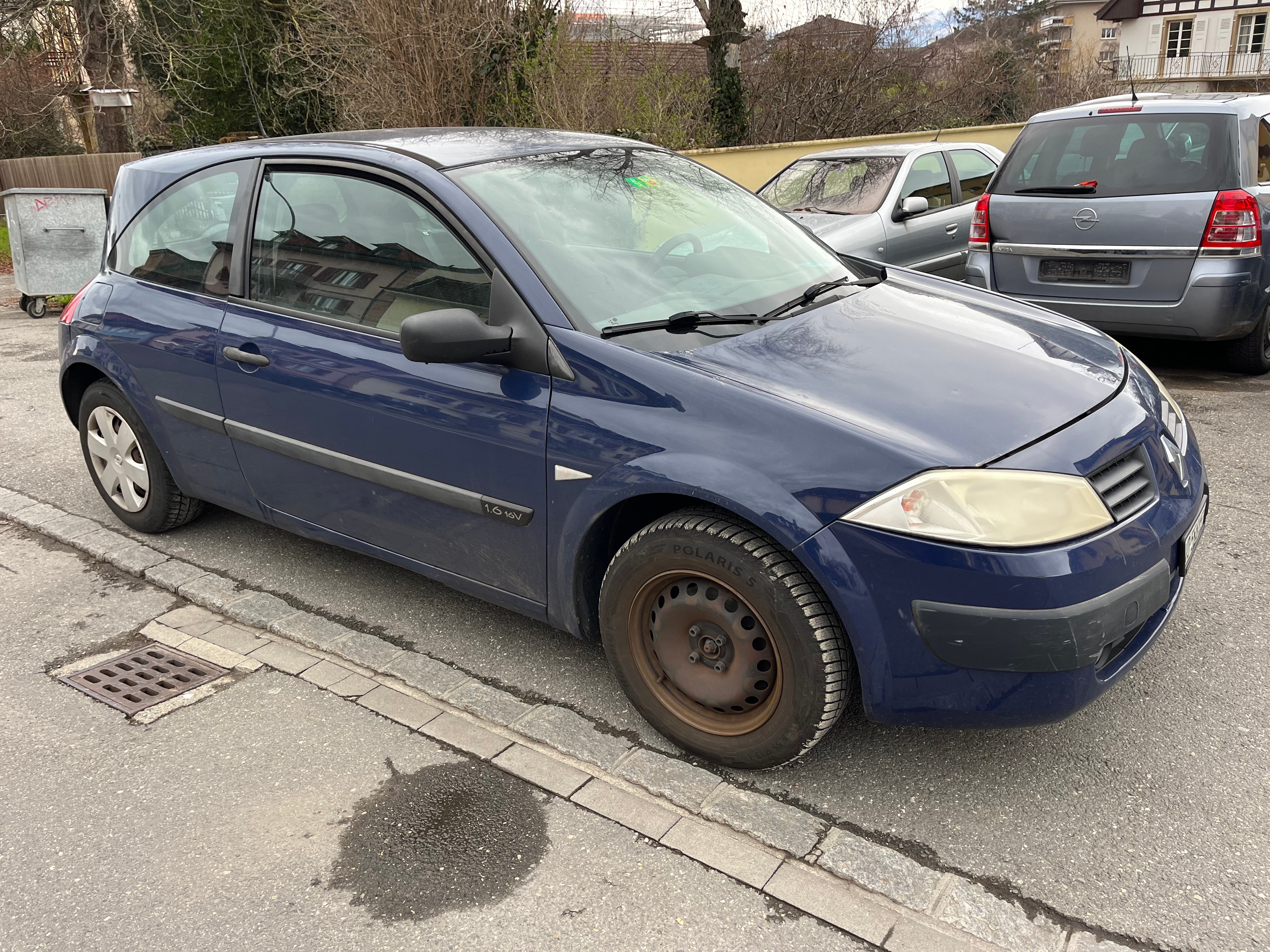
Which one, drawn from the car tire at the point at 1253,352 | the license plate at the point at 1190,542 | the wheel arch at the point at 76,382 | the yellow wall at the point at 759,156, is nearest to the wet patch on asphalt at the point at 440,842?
the license plate at the point at 1190,542

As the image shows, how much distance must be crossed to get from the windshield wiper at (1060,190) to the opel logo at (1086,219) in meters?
0.13

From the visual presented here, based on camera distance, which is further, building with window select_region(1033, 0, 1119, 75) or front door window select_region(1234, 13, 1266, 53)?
front door window select_region(1234, 13, 1266, 53)

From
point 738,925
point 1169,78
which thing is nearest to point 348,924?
point 738,925

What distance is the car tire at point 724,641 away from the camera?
2555 mm

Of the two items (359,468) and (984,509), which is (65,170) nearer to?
(359,468)

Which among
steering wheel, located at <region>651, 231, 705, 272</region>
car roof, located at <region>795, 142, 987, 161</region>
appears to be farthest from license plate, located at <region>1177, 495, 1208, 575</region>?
car roof, located at <region>795, 142, 987, 161</region>

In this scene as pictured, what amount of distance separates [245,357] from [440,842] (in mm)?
1926

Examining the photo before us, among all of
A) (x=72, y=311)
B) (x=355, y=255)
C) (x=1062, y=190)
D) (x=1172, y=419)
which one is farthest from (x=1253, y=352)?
(x=72, y=311)

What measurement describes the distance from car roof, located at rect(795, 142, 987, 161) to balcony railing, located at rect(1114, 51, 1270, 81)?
41.9m

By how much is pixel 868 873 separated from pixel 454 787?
115 centimetres

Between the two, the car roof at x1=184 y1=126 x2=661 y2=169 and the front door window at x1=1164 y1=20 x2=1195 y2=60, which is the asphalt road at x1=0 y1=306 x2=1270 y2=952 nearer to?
the car roof at x1=184 y1=126 x2=661 y2=169

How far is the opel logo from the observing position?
20.3 feet

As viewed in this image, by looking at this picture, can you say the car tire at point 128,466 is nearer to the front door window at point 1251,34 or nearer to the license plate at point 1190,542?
the license plate at point 1190,542

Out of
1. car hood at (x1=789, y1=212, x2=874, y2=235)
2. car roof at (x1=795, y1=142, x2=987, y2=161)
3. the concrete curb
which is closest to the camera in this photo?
the concrete curb
